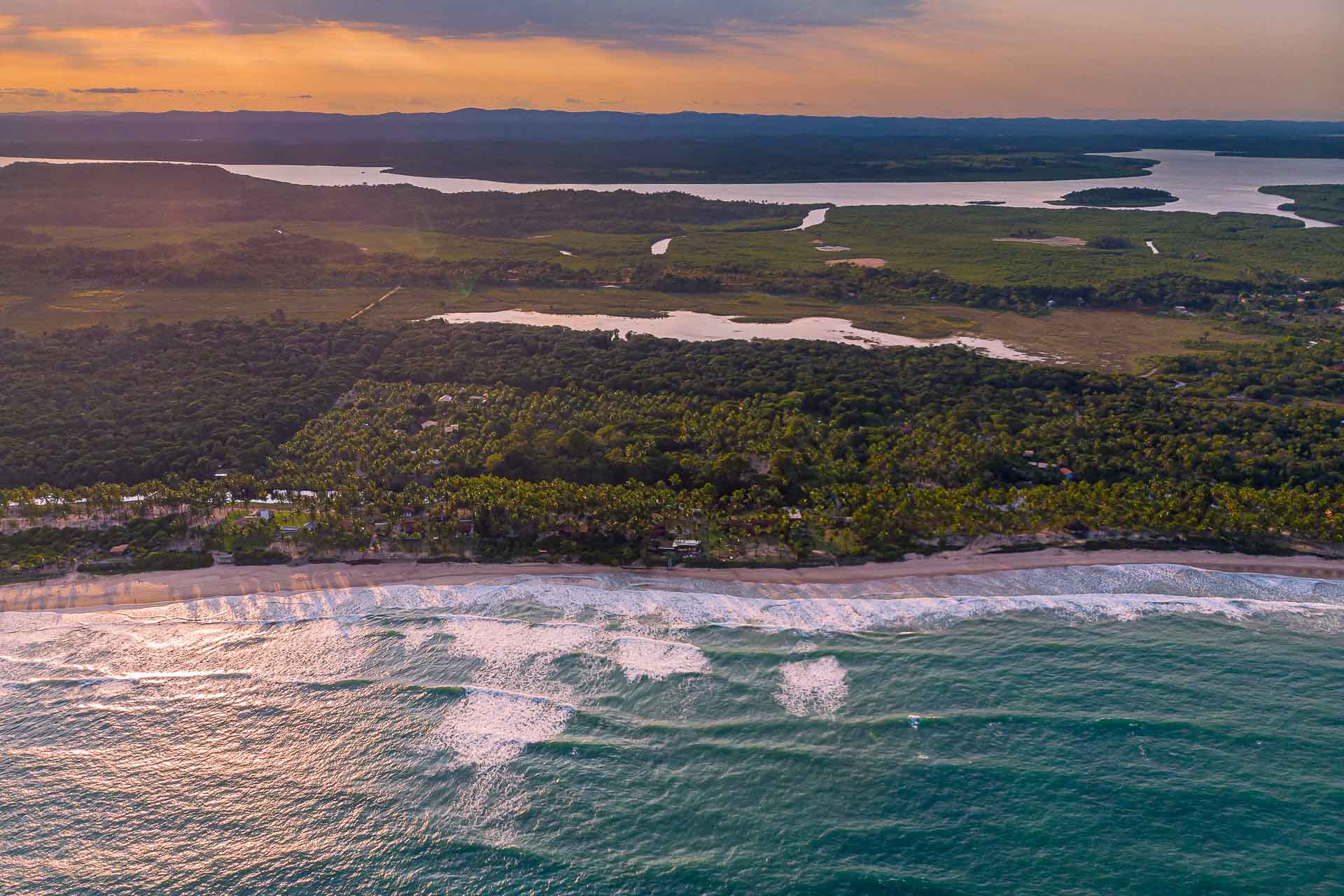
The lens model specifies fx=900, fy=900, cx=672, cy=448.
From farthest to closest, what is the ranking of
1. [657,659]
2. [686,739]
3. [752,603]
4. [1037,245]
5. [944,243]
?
[944,243]
[1037,245]
[752,603]
[657,659]
[686,739]

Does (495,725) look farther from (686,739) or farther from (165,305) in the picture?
(165,305)

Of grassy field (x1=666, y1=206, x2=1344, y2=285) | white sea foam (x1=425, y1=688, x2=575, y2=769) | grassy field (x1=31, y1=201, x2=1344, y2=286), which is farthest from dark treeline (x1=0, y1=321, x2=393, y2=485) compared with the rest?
grassy field (x1=666, y1=206, x2=1344, y2=285)

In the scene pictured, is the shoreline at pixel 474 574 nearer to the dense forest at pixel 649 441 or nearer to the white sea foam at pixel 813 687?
the dense forest at pixel 649 441

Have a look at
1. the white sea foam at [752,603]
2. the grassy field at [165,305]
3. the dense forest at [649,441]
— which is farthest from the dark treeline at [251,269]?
the white sea foam at [752,603]

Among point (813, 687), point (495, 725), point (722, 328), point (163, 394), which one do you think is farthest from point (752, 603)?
point (722, 328)

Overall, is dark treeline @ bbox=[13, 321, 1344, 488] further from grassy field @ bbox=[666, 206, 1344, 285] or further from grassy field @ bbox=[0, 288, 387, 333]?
grassy field @ bbox=[666, 206, 1344, 285]

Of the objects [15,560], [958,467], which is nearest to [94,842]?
[15,560]
